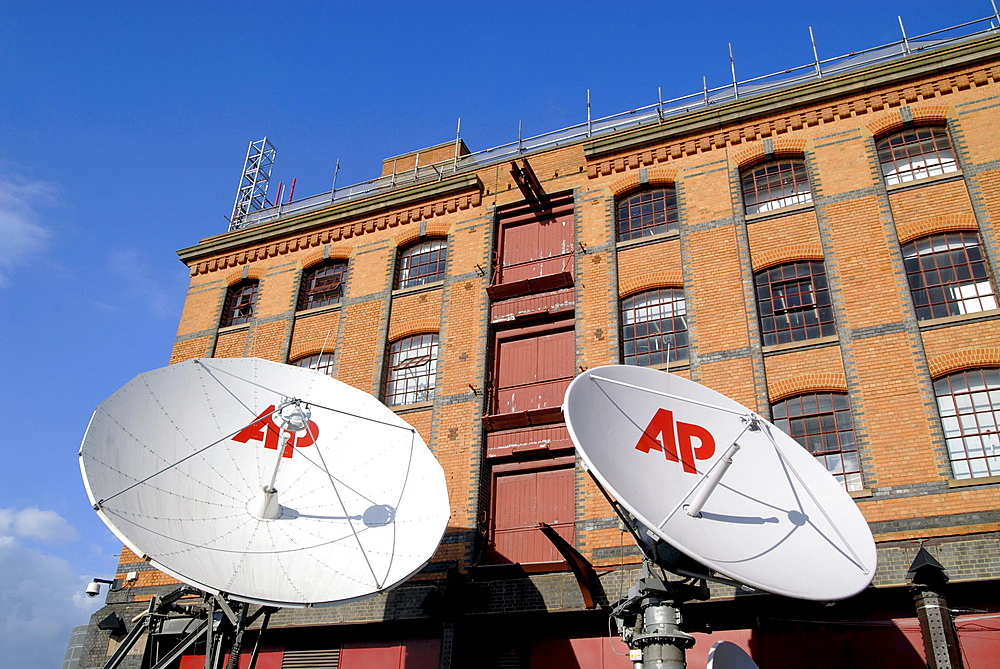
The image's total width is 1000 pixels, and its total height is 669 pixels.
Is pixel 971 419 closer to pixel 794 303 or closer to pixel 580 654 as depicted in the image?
pixel 794 303

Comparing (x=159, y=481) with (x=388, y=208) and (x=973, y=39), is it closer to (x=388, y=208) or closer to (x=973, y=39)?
(x=388, y=208)

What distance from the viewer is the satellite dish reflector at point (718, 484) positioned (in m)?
13.1

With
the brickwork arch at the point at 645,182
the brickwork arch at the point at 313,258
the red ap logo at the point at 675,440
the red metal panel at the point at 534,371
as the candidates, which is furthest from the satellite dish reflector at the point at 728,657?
the brickwork arch at the point at 313,258

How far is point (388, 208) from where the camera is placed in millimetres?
27438

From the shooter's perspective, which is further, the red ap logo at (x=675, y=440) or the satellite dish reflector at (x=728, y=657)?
the red ap logo at (x=675, y=440)

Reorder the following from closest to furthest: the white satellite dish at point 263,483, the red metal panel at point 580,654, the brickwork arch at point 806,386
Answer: the white satellite dish at point 263,483 < the red metal panel at point 580,654 < the brickwork arch at point 806,386

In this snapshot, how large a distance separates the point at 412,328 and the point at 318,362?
314cm

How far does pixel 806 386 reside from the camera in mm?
19422

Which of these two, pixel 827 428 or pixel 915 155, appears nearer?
pixel 827 428

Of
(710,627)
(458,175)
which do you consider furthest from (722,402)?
(458,175)

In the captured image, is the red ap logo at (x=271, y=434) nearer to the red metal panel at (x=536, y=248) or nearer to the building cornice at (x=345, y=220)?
the red metal panel at (x=536, y=248)

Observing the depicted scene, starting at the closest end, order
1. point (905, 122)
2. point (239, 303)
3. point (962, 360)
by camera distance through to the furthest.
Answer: point (962, 360), point (905, 122), point (239, 303)

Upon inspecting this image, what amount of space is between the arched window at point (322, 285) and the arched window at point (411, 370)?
3226mm

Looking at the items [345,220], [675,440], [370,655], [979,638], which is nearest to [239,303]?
[345,220]
